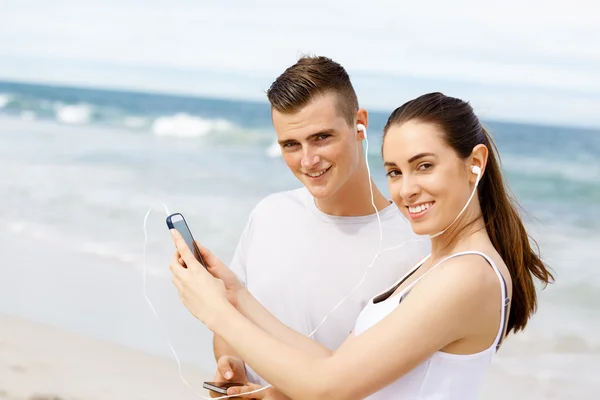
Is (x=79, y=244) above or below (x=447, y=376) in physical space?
below

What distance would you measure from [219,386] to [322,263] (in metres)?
0.61

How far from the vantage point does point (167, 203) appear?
12.9 metres

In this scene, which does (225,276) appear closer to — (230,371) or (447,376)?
(230,371)

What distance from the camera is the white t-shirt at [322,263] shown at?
3.04 meters

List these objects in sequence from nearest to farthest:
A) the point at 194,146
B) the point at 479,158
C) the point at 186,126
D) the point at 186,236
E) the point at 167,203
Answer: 1. the point at 479,158
2. the point at 186,236
3. the point at 167,203
4. the point at 194,146
5. the point at 186,126

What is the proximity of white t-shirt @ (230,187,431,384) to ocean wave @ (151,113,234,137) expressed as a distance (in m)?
19.9

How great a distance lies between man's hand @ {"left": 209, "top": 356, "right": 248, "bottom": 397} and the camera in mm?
2877

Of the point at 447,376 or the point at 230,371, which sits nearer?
the point at 447,376

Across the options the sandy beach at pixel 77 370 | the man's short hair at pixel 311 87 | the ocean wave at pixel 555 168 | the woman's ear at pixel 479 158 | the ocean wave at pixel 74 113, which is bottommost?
the ocean wave at pixel 555 168

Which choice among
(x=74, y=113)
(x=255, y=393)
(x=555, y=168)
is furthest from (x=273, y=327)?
(x=74, y=113)

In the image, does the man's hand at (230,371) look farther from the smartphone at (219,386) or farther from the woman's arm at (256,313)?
the woman's arm at (256,313)

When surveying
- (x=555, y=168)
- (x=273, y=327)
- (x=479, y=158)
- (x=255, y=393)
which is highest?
(x=479, y=158)

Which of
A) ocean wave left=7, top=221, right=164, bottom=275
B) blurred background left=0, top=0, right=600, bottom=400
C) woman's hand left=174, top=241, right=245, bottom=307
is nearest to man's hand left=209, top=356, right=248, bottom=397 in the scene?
woman's hand left=174, top=241, right=245, bottom=307

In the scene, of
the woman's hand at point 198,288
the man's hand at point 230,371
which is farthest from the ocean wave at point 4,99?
the woman's hand at point 198,288
